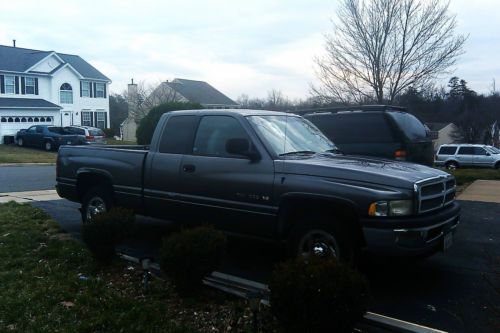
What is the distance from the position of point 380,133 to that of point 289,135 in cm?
372

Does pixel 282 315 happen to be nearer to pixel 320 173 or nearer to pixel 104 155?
pixel 320 173

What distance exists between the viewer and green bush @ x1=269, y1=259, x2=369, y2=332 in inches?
133

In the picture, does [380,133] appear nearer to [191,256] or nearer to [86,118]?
[191,256]

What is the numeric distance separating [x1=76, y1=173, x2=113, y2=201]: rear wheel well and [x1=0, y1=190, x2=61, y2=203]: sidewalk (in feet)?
13.6

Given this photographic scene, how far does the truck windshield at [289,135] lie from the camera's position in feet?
18.5

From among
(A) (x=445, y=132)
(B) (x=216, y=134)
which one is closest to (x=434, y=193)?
(B) (x=216, y=134)

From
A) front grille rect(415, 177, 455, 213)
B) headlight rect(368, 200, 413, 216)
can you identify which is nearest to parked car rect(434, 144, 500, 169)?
front grille rect(415, 177, 455, 213)

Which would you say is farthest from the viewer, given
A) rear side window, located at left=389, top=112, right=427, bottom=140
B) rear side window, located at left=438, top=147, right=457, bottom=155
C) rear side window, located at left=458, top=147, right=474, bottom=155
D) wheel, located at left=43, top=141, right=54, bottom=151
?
rear side window, located at left=438, top=147, right=457, bottom=155

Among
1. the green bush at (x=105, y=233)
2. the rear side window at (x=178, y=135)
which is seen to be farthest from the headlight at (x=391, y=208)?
the green bush at (x=105, y=233)

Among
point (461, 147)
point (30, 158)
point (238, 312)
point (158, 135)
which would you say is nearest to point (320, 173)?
point (238, 312)

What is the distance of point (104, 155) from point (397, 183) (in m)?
4.27

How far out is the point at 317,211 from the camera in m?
4.99

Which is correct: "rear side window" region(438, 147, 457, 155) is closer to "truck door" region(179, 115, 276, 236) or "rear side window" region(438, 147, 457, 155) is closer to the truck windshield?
the truck windshield

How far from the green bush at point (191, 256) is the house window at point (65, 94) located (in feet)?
141
